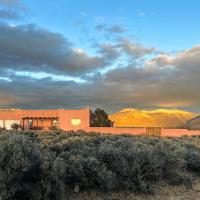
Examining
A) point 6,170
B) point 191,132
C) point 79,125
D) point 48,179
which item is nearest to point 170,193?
point 48,179

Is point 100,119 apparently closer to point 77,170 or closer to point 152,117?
point 77,170

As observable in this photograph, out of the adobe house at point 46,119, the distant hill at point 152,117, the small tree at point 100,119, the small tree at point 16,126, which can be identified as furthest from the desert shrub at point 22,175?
the distant hill at point 152,117

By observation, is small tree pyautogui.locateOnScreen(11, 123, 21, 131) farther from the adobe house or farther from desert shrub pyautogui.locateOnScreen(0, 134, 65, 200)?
desert shrub pyautogui.locateOnScreen(0, 134, 65, 200)

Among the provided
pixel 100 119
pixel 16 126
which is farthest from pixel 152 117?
pixel 16 126

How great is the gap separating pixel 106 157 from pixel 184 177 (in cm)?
294

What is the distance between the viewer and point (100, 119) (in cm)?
7700

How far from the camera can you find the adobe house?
71.4 meters

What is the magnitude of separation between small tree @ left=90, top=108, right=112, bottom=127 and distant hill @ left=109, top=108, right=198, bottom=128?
59.8 meters

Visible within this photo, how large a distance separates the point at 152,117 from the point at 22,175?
155 meters

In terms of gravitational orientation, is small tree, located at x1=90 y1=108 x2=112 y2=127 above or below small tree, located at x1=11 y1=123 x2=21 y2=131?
above

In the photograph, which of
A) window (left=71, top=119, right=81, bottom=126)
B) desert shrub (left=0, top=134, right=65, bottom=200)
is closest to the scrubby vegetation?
desert shrub (left=0, top=134, right=65, bottom=200)

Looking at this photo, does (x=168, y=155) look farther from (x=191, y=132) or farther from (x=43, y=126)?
(x=43, y=126)

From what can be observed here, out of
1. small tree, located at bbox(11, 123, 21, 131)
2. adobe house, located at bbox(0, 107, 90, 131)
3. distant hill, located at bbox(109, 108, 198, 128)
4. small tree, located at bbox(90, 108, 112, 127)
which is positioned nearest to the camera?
small tree, located at bbox(11, 123, 21, 131)

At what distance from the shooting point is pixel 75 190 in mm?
9312
